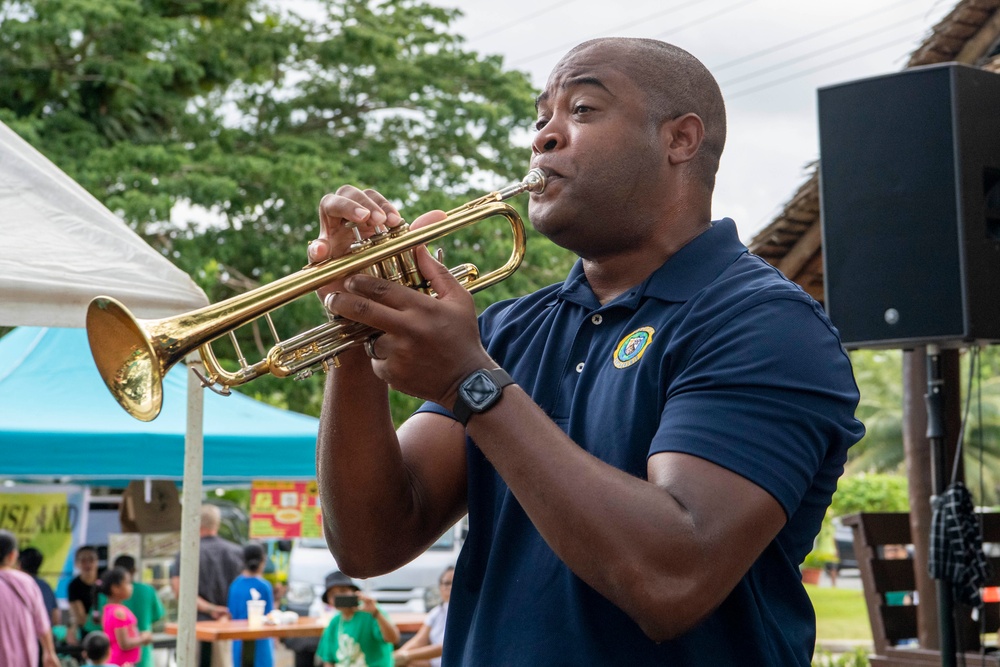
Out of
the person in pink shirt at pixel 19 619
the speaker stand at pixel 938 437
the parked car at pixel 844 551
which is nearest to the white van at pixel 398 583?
the person in pink shirt at pixel 19 619

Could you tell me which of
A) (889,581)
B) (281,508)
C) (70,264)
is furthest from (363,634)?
(70,264)

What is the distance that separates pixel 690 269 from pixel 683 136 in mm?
259

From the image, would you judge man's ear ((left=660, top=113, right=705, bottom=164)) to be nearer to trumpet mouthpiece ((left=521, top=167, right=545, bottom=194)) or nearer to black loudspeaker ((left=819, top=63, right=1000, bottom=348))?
trumpet mouthpiece ((left=521, top=167, right=545, bottom=194))

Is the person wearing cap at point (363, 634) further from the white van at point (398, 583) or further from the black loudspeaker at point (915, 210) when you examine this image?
the white van at point (398, 583)

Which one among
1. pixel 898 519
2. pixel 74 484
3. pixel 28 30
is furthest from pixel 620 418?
pixel 28 30

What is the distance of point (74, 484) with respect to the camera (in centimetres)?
1122

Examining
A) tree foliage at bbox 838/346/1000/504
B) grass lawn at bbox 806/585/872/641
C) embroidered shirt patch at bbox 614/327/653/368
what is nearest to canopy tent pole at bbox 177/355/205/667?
embroidered shirt patch at bbox 614/327/653/368

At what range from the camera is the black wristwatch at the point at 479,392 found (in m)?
1.65

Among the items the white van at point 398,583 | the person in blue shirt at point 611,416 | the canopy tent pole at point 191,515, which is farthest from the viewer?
the white van at point 398,583

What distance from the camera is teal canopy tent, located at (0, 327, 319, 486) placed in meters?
7.56

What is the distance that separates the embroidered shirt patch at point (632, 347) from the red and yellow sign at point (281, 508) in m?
7.68

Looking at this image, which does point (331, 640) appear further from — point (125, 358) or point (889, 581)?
point (125, 358)

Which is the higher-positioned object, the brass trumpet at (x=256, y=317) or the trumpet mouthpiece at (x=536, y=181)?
the trumpet mouthpiece at (x=536, y=181)

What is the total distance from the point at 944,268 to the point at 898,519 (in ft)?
9.19
